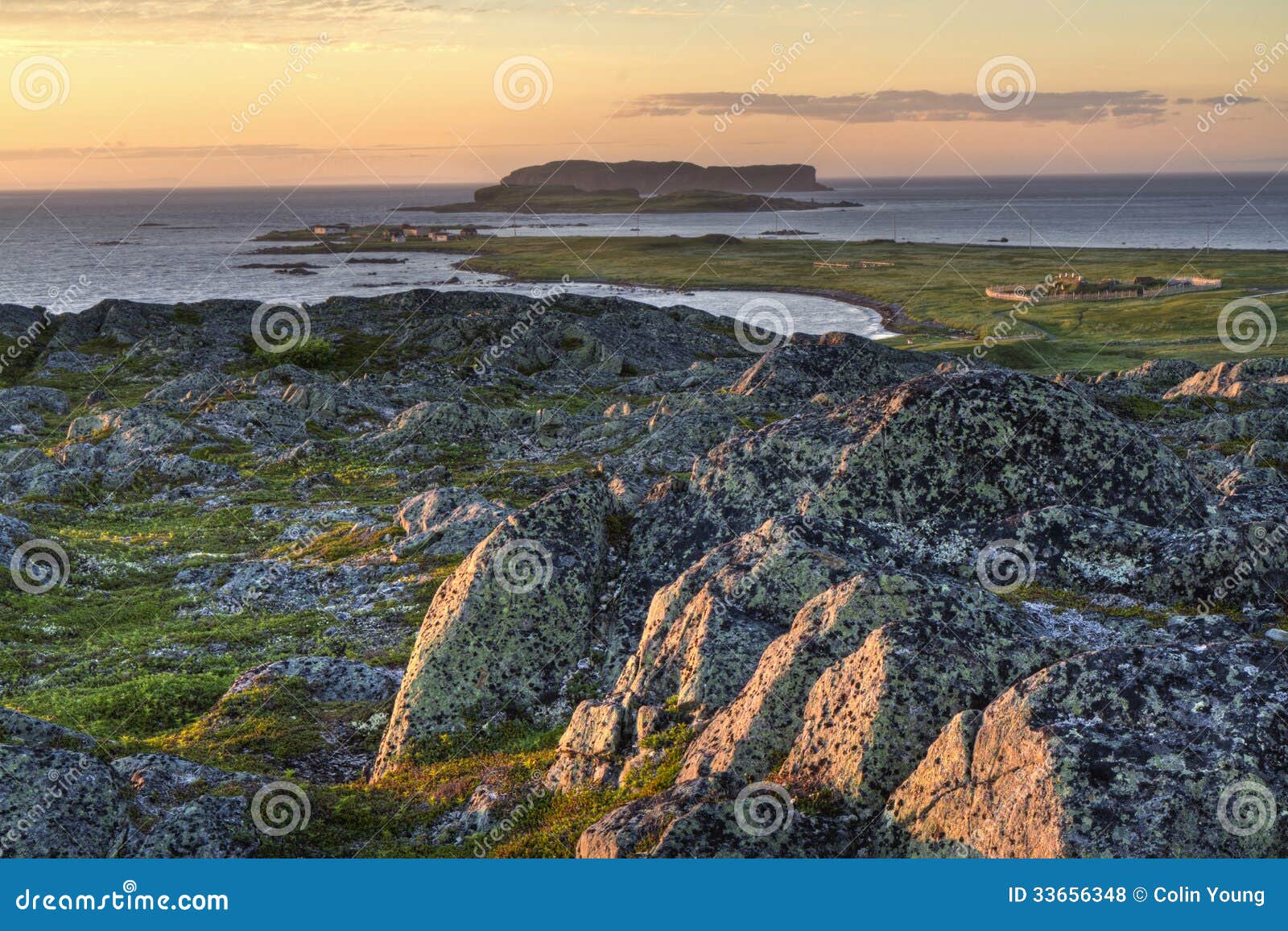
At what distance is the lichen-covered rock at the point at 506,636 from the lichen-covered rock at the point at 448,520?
11.5 m

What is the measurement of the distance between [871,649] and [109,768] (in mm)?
9746

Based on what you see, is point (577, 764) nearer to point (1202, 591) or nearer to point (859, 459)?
point (859, 459)

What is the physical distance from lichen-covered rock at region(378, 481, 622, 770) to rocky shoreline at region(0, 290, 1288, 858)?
55 mm

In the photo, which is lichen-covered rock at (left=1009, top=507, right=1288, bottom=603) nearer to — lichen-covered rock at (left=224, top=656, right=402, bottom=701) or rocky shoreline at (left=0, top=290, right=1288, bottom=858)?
rocky shoreline at (left=0, top=290, right=1288, bottom=858)

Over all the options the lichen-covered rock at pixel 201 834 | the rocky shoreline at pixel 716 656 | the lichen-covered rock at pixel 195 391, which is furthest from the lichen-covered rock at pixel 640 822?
the lichen-covered rock at pixel 195 391

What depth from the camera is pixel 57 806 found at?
37.3ft

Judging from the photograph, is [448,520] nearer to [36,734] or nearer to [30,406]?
[36,734]

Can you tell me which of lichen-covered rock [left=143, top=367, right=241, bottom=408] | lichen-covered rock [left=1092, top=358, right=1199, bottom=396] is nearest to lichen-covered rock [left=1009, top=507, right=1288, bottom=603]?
lichen-covered rock [left=1092, top=358, right=1199, bottom=396]

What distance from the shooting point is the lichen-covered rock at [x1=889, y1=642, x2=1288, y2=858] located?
821 cm

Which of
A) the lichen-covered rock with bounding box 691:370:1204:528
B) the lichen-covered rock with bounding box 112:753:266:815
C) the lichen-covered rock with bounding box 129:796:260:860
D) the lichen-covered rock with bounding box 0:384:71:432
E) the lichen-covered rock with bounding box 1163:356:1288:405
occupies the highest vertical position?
the lichen-covered rock with bounding box 0:384:71:432

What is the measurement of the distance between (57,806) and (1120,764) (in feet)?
38.4

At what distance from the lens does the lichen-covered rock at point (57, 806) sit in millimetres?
11133

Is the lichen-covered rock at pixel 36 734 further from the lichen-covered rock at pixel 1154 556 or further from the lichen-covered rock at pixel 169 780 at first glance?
the lichen-covered rock at pixel 1154 556

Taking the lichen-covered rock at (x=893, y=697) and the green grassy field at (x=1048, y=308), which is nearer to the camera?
the lichen-covered rock at (x=893, y=697)
